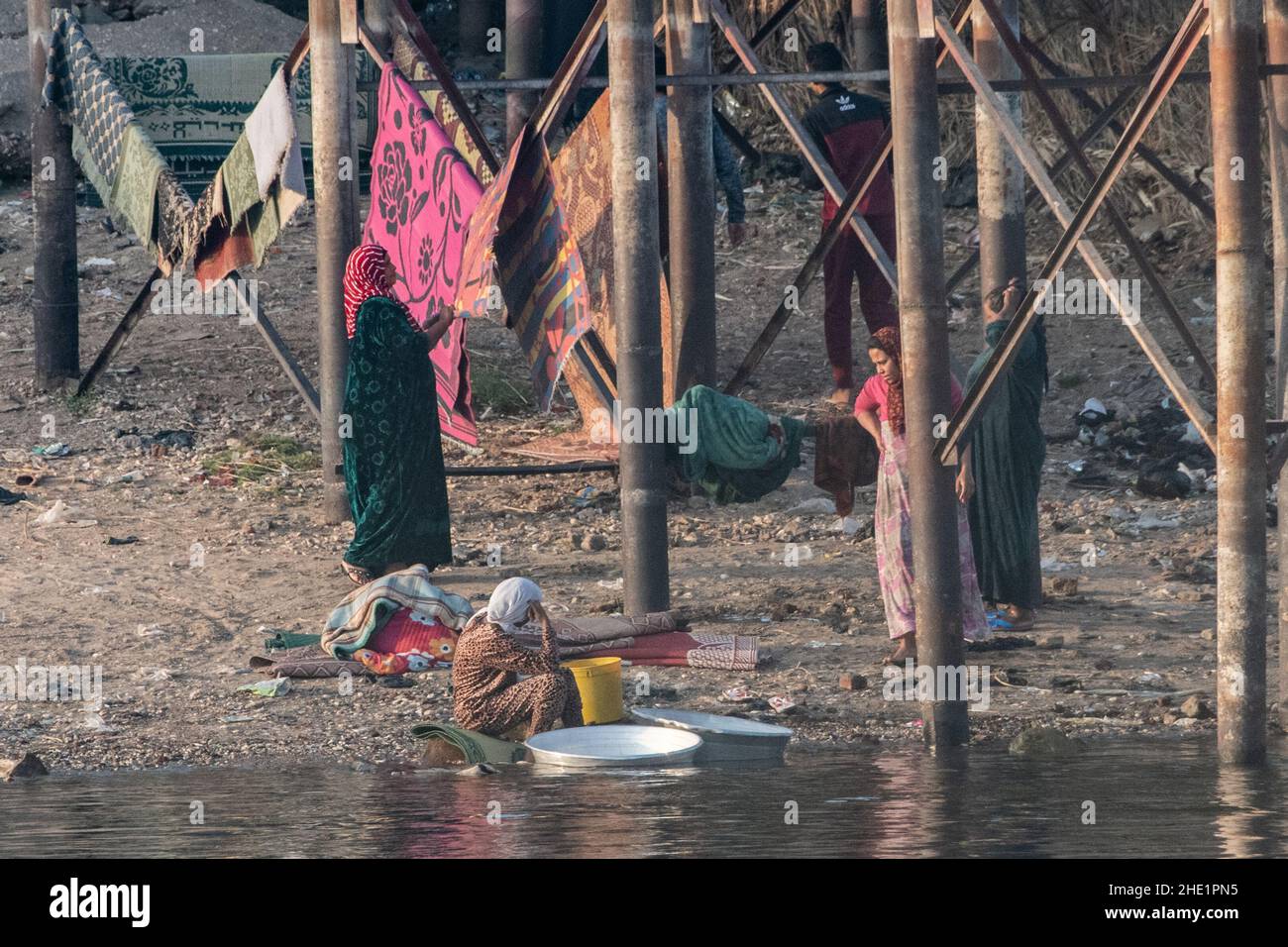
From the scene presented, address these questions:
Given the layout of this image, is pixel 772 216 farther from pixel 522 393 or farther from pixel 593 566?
pixel 593 566

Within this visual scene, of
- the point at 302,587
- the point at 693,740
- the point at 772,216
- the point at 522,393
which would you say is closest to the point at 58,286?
the point at 522,393

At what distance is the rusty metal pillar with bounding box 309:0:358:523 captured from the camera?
34.5 feet

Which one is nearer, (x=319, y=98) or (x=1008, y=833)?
(x=1008, y=833)

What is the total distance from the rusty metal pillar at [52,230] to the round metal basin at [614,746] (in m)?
6.28

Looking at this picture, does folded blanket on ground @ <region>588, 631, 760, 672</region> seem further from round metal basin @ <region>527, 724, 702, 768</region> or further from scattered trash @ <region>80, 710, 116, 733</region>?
scattered trash @ <region>80, 710, 116, 733</region>

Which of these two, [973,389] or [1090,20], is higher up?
[1090,20]

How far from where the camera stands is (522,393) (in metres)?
13.1

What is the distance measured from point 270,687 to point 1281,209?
401 cm

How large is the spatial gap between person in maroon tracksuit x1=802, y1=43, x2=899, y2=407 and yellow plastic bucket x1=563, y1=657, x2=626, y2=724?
3.94 m

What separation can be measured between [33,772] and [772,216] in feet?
30.5

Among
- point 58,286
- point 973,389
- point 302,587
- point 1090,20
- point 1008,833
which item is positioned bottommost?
point 1008,833

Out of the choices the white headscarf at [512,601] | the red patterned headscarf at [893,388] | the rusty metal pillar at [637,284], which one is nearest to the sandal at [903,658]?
the red patterned headscarf at [893,388]

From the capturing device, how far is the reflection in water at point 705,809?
6645 mm

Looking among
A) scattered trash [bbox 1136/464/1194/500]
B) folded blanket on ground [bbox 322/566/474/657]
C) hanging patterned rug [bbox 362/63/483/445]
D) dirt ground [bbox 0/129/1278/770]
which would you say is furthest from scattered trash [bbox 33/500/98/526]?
scattered trash [bbox 1136/464/1194/500]
